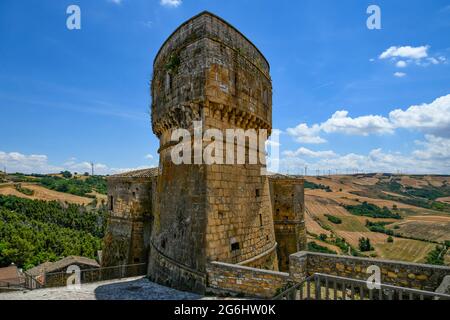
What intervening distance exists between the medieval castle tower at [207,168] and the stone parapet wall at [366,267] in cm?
260

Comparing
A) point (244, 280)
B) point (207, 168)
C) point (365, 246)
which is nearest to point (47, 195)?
point (365, 246)

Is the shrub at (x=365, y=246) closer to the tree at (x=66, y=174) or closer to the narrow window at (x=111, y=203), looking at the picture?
the narrow window at (x=111, y=203)

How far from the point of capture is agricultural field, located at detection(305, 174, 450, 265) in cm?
8150

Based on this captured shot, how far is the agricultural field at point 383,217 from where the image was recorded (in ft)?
267

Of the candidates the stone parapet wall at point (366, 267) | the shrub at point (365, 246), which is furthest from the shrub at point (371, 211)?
the stone parapet wall at point (366, 267)

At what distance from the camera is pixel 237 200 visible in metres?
10.2

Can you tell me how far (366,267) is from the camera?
7.57m

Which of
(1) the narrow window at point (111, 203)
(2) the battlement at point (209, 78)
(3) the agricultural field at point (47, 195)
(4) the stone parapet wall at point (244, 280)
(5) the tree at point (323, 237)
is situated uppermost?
(2) the battlement at point (209, 78)

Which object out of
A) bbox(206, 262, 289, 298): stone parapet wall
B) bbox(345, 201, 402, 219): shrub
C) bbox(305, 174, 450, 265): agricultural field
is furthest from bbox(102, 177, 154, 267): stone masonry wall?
bbox(345, 201, 402, 219): shrub

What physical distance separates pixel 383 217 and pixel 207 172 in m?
133

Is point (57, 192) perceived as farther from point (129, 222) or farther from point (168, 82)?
point (168, 82)

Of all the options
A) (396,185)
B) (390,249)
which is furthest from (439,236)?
(396,185)

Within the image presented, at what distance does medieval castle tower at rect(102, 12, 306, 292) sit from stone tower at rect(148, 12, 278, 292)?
35 mm

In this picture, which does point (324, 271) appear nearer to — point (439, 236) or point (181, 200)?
point (181, 200)
